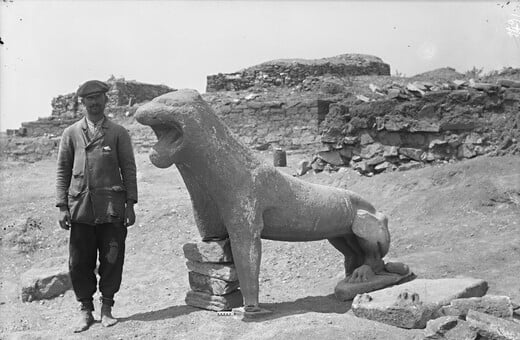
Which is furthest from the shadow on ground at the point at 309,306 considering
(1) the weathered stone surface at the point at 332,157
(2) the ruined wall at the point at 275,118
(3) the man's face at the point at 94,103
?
(2) the ruined wall at the point at 275,118

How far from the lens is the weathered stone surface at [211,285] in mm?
4617

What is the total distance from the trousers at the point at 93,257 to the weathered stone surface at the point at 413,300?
1936 millimetres

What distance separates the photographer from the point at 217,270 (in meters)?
4.65

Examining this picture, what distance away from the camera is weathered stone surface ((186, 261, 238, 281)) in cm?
458

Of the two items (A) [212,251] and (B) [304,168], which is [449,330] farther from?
(B) [304,168]

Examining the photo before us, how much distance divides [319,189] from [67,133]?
2163 millimetres

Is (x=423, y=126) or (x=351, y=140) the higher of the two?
(x=423, y=126)

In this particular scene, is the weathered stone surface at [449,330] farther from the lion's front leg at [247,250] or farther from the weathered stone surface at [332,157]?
the weathered stone surface at [332,157]

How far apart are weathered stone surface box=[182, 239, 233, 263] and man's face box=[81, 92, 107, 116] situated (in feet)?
4.52

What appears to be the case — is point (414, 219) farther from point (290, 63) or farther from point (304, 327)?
point (290, 63)

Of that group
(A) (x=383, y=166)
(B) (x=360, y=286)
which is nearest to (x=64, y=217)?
(B) (x=360, y=286)

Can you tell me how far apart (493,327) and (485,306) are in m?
0.52

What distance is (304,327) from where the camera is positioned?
13.1 ft

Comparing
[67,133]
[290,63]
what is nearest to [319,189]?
[67,133]
